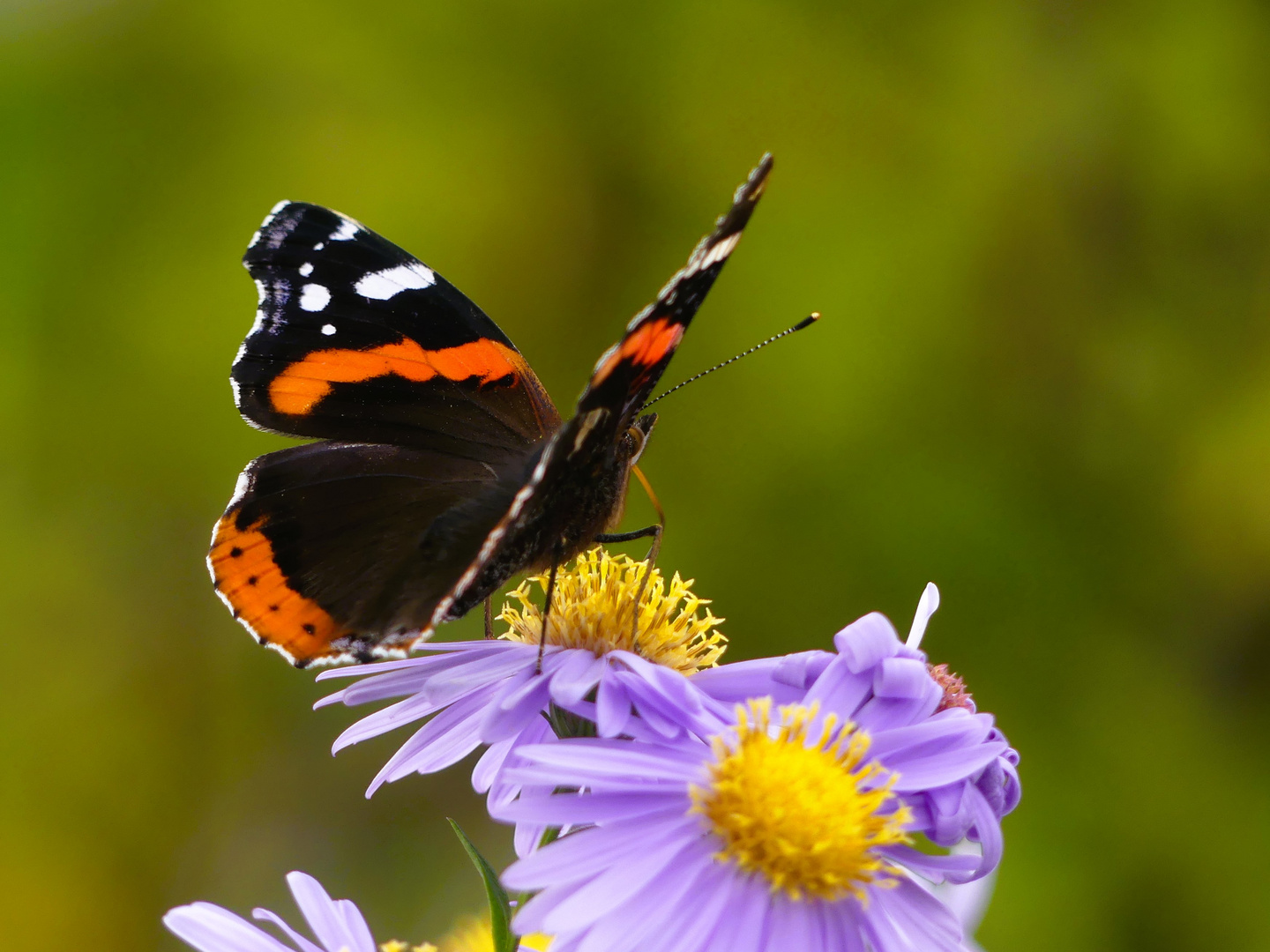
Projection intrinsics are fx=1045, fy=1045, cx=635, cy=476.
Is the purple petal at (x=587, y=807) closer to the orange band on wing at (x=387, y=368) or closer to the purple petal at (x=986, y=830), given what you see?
the purple petal at (x=986, y=830)

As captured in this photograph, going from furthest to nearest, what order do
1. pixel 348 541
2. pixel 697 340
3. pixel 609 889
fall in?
1. pixel 697 340
2. pixel 348 541
3. pixel 609 889

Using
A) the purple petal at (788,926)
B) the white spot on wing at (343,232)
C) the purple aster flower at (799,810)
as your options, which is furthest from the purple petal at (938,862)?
the white spot on wing at (343,232)

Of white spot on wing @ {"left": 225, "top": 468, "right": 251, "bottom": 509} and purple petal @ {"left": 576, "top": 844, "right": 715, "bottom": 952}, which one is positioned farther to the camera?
white spot on wing @ {"left": 225, "top": 468, "right": 251, "bottom": 509}

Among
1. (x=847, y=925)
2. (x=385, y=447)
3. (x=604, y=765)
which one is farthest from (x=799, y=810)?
(x=385, y=447)

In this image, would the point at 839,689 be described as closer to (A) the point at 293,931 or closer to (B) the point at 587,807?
(B) the point at 587,807

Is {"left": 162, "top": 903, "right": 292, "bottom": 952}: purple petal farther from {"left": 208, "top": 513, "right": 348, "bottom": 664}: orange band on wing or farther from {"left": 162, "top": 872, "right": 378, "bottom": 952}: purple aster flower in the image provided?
{"left": 208, "top": 513, "right": 348, "bottom": 664}: orange band on wing

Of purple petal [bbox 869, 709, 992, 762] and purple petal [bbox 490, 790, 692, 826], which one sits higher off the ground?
purple petal [bbox 869, 709, 992, 762]

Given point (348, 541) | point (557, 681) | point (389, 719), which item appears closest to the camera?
point (557, 681)

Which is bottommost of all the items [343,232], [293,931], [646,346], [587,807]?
[293,931]

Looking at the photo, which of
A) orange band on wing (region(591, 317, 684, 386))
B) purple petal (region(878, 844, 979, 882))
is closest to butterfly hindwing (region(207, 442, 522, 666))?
orange band on wing (region(591, 317, 684, 386))
